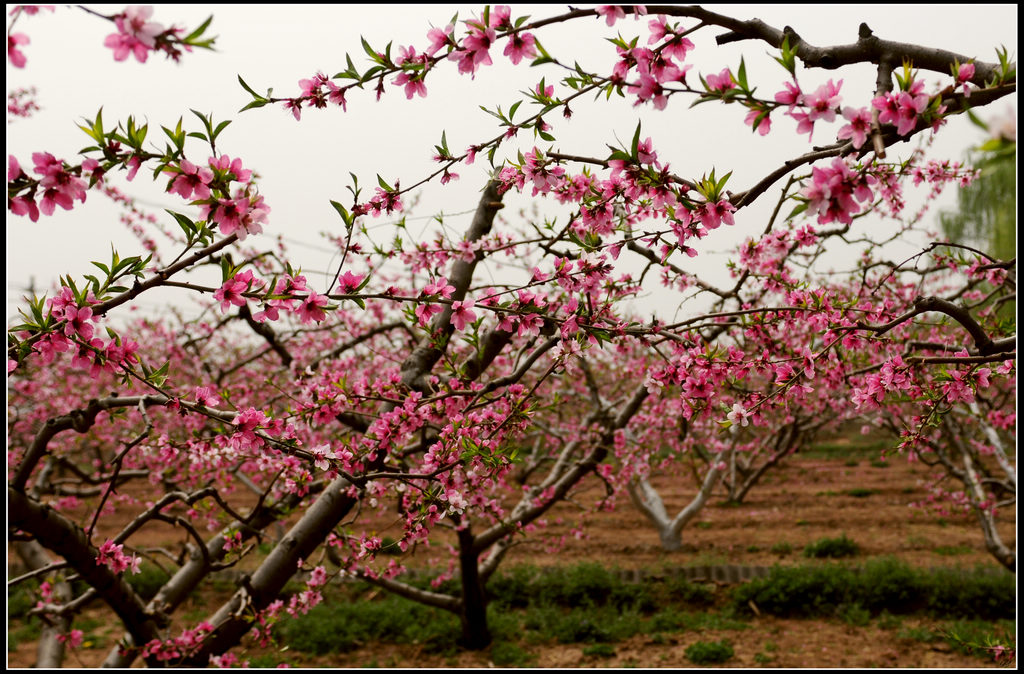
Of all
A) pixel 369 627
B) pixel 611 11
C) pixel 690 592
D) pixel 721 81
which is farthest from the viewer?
pixel 690 592

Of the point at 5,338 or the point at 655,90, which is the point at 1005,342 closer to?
the point at 655,90

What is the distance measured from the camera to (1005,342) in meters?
2.28

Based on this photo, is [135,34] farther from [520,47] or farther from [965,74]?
[965,74]

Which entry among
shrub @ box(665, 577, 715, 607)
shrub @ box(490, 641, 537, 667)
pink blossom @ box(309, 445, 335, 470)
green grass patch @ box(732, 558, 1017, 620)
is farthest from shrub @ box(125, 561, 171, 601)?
pink blossom @ box(309, 445, 335, 470)

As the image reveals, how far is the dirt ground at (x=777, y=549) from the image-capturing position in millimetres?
6340

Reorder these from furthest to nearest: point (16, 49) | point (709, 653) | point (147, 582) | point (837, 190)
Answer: point (147, 582) < point (709, 653) < point (837, 190) < point (16, 49)

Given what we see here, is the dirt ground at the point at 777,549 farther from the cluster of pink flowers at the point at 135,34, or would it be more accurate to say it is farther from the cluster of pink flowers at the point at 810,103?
the cluster of pink flowers at the point at 135,34

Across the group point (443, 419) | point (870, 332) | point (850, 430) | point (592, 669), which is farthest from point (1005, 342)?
point (850, 430)

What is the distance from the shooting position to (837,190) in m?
1.48

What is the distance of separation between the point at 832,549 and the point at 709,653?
13.3 ft

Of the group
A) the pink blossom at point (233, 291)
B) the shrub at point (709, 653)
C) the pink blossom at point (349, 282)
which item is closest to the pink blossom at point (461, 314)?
the pink blossom at point (349, 282)

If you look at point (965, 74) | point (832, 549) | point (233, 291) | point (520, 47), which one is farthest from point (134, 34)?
point (832, 549)

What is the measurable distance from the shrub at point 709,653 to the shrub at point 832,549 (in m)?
3.63

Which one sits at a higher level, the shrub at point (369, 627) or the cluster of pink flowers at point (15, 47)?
the cluster of pink flowers at point (15, 47)
